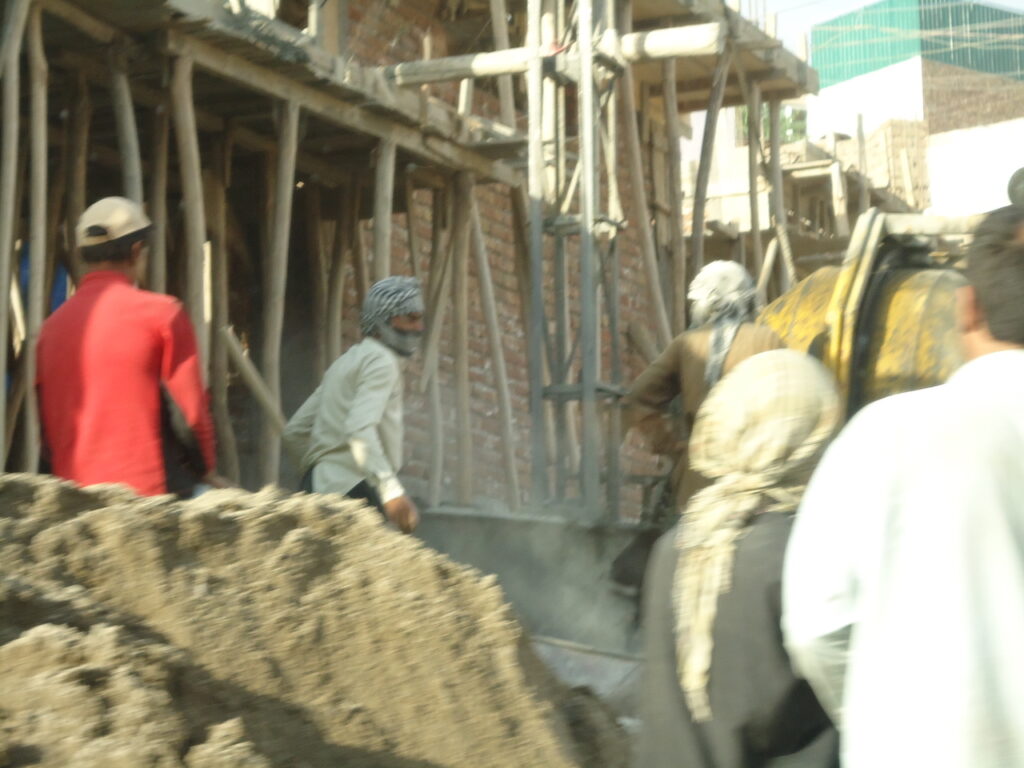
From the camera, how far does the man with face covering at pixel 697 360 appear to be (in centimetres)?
593

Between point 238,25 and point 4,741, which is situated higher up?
point 238,25

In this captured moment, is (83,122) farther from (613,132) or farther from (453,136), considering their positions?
(613,132)

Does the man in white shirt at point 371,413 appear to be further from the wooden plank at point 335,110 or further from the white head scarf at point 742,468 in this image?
the white head scarf at point 742,468

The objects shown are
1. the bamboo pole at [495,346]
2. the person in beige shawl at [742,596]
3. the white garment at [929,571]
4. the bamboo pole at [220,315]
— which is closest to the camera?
the white garment at [929,571]

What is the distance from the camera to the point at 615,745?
486cm

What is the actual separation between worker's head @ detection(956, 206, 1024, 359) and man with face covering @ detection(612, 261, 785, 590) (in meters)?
3.43

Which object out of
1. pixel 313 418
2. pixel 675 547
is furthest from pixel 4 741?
pixel 313 418

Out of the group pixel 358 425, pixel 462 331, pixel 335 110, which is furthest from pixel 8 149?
pixel 462 331

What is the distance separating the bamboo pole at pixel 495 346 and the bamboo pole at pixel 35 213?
367 centimetres

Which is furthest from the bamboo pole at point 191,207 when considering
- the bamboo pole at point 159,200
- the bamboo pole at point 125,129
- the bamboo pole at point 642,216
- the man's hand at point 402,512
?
the bamboo pole at point 642,216

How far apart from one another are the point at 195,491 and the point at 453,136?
5.10 metres

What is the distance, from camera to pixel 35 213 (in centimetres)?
630

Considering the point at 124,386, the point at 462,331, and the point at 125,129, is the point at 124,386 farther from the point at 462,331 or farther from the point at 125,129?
the point at 462,331

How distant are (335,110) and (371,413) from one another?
320 cm
